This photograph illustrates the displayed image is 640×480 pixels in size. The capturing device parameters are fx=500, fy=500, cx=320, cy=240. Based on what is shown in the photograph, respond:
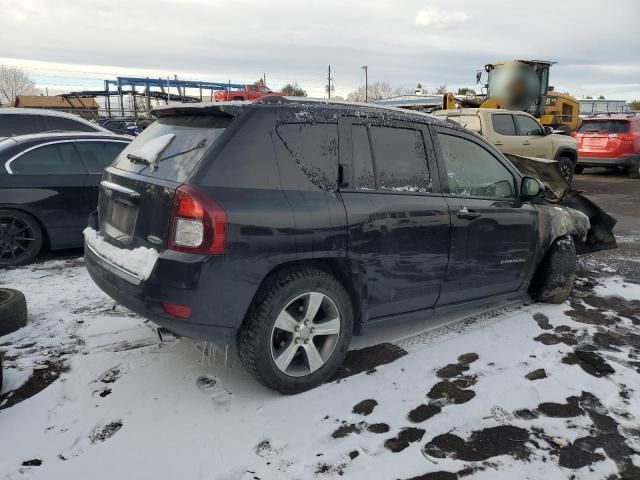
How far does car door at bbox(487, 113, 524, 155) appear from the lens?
11.0 metres

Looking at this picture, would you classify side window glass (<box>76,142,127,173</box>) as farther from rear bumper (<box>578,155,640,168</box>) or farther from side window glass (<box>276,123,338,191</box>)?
rear bumper (<box>578,155,640,168</box>)

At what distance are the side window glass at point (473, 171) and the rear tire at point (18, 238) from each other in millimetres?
4464

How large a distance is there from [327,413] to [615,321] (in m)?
2.90

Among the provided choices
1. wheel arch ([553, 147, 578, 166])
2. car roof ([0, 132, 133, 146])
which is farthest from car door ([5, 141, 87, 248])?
wheel arch ([553, 147, 578, 166])

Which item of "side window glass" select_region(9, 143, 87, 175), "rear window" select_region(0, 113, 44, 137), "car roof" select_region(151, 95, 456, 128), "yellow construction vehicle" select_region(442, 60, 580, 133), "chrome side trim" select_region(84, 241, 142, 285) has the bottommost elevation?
"chrome side trim" select_region(84, 241, 142, 285)

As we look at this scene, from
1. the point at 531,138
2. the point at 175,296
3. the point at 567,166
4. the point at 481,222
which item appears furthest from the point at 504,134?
the point at 175,296

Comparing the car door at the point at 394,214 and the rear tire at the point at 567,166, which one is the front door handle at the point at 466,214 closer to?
the car door at the point at 394,214

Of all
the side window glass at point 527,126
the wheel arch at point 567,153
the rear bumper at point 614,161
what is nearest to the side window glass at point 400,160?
the side window glass at point 527,126

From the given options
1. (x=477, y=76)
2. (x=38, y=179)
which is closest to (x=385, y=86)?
(x=477, y=76)

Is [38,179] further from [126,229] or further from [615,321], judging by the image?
[615,321]

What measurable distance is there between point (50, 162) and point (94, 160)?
474 millimetres

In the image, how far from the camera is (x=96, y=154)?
237 inches

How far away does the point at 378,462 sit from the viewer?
2504 mm

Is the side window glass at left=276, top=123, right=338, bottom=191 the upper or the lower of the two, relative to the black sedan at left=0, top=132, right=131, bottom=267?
upper
